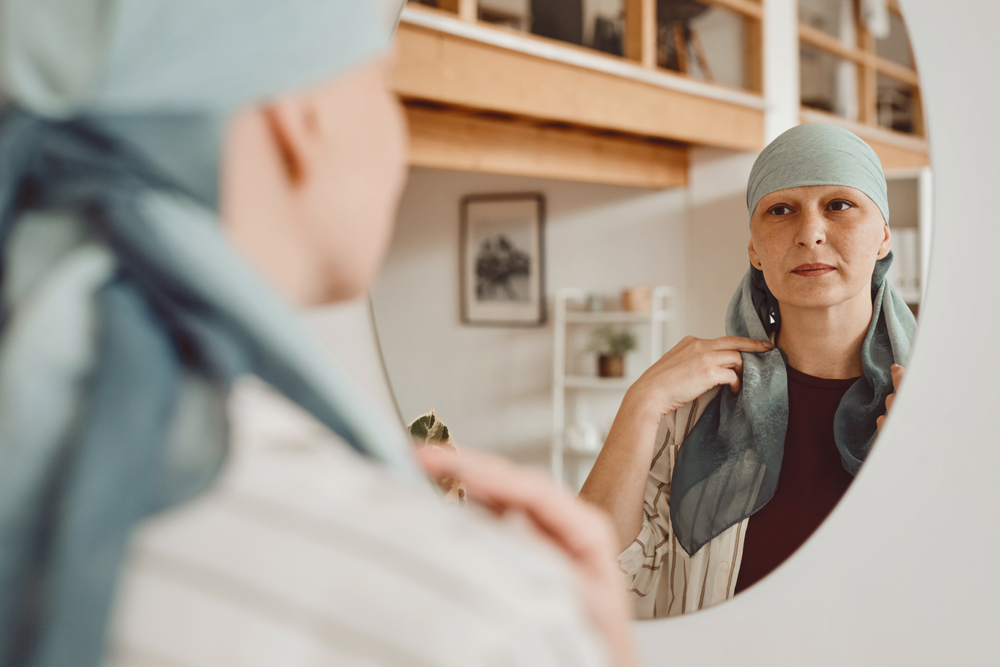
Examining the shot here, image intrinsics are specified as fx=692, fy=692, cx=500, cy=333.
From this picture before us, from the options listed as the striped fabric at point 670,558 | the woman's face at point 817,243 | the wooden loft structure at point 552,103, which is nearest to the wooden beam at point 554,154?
the wooden loft structure at point 552,103

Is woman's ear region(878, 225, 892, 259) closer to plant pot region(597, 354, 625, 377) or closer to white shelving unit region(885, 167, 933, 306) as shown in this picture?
white shelving unit region(885, 167, 933, 306)

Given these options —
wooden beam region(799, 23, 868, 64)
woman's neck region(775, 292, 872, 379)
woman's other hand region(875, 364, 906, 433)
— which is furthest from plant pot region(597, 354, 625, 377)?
wooden beam region(799, 23, 868, 64)

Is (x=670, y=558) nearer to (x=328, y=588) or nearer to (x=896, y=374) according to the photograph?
(x=896, y=374)

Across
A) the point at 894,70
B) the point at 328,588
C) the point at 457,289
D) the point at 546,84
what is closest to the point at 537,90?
the point at 546,84

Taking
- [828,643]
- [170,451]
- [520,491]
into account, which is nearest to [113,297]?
[170,451]

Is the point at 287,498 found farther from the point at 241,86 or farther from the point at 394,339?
the point at 394,339

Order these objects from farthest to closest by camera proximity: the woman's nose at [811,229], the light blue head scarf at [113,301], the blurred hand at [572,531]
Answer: the woman's nose at [811,229]
the blurred hand at [572,531]
the light blue head scarf at [113,301]

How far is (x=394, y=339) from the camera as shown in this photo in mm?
750

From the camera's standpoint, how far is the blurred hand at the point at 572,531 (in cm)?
35

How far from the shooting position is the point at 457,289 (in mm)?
712

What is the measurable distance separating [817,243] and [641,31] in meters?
0.26

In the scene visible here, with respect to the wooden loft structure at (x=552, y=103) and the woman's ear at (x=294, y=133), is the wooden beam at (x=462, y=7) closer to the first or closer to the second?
the wooden loft structure at (x=552, y=103)

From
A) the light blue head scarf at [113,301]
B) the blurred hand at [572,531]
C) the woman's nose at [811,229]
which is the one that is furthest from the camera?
the woman's nose at [811,229]

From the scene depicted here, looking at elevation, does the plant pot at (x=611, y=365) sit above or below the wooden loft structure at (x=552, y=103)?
below
